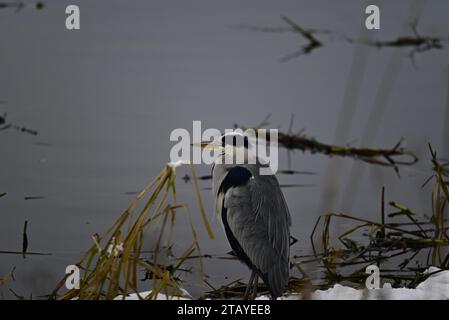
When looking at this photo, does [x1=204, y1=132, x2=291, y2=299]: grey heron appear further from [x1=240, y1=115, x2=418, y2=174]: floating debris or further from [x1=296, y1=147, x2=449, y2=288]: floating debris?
[x1=240, y1=115, x2=418, y2=174]: floating debris

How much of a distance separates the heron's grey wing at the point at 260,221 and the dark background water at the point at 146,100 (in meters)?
0.28

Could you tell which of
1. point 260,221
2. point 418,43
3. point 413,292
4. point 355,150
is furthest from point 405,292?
point 418,43

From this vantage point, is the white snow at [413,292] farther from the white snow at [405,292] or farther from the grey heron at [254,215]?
the grey heron at [254,215]

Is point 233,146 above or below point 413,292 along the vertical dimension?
above

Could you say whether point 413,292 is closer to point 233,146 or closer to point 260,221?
point 260,221

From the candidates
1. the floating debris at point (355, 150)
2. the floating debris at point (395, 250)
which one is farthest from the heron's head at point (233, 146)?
the floating debris at point (355, 150)

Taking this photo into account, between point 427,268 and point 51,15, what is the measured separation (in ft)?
15.0

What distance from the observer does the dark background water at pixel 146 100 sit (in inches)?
171

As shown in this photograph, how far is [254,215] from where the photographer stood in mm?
3619

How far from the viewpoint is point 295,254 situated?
3.97 meters

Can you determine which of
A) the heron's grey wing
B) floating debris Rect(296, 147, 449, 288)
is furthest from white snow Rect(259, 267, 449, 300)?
the heron's grey wing

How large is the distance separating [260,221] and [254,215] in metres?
0.04
